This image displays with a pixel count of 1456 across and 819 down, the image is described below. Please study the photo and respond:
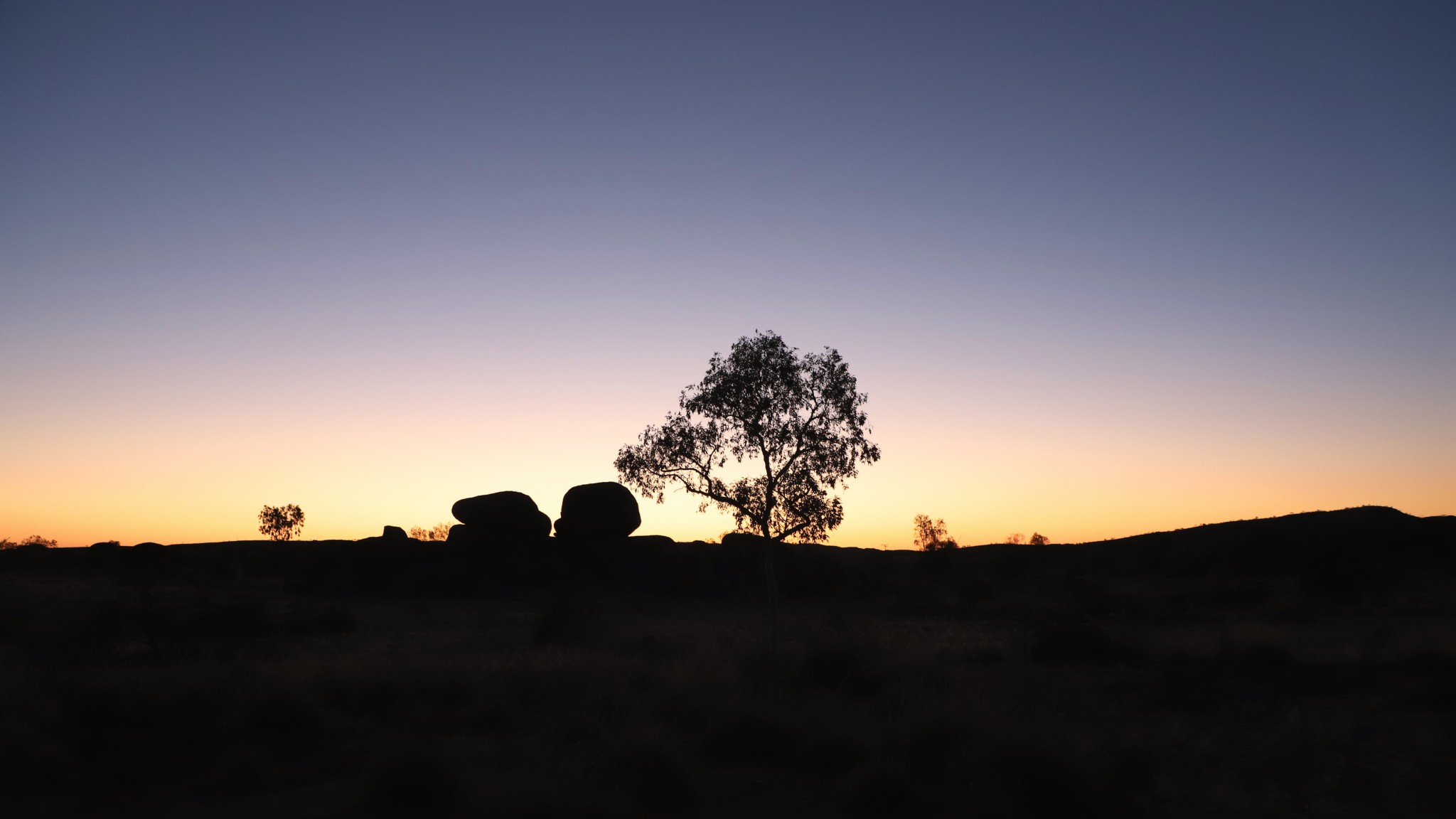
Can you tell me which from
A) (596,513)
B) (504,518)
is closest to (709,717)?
(596,513)

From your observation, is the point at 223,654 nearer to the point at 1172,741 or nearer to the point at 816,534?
the point at 816,534

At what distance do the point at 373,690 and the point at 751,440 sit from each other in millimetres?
12693

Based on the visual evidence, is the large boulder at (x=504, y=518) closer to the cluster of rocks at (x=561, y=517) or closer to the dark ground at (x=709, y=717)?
the cluster of rocks at (x=561, y=517)

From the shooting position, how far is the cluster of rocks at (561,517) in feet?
170

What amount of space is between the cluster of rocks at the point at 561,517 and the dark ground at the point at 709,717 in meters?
17.5

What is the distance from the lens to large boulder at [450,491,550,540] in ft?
170

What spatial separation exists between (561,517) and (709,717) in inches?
1623

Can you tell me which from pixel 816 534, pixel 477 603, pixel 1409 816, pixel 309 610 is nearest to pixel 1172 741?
pixel 1409 816

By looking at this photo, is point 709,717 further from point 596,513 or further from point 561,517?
point 561,517

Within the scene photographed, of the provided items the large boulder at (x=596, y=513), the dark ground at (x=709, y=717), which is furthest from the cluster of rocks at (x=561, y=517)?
the dark ground at (x=709, y=717)

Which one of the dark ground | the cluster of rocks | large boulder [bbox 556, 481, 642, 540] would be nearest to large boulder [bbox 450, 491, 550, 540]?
the cluster of rocks

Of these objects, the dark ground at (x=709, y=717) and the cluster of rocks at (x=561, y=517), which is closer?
the dark ground at (x=709, y=717)

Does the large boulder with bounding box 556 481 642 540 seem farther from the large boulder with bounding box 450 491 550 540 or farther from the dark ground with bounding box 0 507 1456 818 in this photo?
the dark ground with bounding box 0 507 1456 818

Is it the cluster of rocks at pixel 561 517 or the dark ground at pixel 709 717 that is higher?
the cluster of rocks at pixel 561 517
